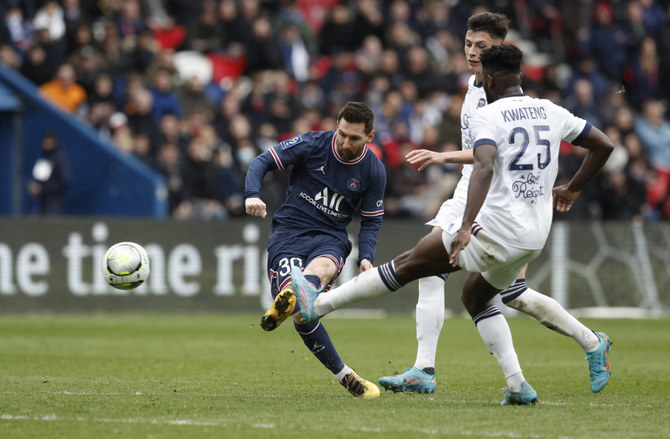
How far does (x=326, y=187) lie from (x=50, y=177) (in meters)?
10.1

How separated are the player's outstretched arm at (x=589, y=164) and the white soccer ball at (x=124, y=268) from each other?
3207 mm

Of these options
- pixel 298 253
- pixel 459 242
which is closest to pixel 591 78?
pixel 298 253

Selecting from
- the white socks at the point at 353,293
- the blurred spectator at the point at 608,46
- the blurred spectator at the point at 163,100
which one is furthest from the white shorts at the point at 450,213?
the blurred spectator at the point at 608,46

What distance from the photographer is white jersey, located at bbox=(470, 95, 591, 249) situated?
6496 mm

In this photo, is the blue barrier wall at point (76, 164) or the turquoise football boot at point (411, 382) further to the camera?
the blue barrier wall at point (76, 164)

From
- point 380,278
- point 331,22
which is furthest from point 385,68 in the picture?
point 380,278

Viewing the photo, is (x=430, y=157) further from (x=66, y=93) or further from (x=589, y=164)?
(x=66, y=93)

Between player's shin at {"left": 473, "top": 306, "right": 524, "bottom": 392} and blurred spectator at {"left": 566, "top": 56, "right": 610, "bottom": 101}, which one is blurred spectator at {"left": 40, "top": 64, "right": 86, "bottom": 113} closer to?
blurred spectator at {"left": 566, "top": 56, "right": 610, "bottom": 101}

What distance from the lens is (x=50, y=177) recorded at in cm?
1680

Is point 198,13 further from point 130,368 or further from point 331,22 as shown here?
point 130,368

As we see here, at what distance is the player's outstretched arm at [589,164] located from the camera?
6840 mm

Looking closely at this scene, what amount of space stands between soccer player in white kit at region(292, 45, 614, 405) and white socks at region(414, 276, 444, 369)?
103 centimetres

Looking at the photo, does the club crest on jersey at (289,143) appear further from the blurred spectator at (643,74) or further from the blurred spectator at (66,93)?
the blurred spectator at (643,74)

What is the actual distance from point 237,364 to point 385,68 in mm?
11211
